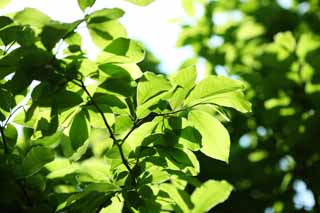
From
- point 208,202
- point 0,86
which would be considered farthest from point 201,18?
point 0,86

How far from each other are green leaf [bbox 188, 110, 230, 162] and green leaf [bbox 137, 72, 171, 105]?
13cm

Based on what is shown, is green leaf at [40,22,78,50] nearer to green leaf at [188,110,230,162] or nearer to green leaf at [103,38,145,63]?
green leaf at [103,38,145,63]

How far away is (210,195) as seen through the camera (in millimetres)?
1683

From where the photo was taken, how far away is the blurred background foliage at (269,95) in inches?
102

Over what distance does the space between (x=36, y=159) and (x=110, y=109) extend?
283 mm

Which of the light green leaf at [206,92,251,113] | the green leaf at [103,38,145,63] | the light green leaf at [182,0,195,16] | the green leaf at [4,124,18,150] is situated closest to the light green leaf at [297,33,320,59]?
the light green leaf at [182,0,195,16]

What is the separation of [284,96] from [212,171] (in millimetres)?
925

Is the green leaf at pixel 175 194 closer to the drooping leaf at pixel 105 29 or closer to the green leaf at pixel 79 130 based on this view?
the green leaf at pixel 79 130

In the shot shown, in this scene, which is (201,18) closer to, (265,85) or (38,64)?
(265,85)

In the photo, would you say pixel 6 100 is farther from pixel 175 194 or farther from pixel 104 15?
pixel 175 194

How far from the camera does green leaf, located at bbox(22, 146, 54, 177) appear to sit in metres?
1.36

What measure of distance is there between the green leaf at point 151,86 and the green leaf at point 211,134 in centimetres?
13

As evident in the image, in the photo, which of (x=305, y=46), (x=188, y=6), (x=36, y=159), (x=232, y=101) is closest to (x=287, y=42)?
(x=305, y=46)

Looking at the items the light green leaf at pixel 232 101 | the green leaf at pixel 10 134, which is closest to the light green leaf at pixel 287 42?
the light green leaf at pixel 232 101
